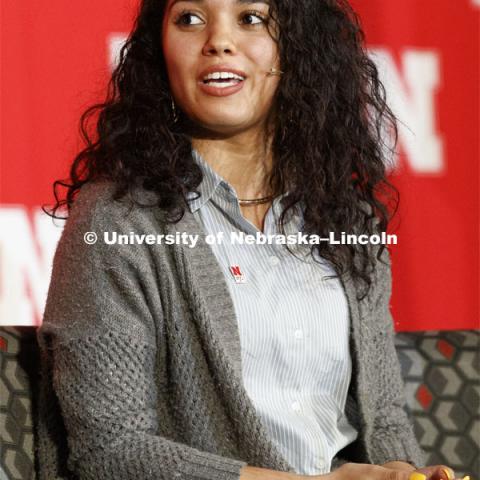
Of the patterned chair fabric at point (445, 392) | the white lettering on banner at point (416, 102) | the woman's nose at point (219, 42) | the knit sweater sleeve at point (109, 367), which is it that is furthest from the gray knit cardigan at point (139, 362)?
the white lettering on banner at point (416, 102)

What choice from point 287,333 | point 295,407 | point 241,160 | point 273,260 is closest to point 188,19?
point 241,160

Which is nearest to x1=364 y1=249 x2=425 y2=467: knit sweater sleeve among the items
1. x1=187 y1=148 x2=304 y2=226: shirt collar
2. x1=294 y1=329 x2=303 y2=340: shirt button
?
x1=294 y1=329 x2=303 y2=340: shirt button

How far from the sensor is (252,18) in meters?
1.64

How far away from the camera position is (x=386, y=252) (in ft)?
6.19

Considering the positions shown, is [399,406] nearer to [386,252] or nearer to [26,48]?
[386,252]

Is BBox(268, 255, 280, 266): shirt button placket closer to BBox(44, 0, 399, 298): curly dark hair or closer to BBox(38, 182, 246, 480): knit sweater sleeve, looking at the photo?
BBox(44, 0, 399, 298): curly dark hair

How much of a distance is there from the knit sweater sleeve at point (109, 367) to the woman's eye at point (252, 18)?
37 centimetres

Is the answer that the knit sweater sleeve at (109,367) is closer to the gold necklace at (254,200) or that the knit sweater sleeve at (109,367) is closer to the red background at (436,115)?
the gold necklace at (254,200)

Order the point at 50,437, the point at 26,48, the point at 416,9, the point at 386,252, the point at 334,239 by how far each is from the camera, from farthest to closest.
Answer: the point at 416,9 → the point at 26,48 → the point at 386,252 → the point at 334,239 → the point at 50,437

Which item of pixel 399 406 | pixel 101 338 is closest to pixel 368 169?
pixel 399 406

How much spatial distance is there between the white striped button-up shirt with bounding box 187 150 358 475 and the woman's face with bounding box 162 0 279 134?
0.30 ft

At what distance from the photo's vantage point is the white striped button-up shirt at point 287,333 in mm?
1595

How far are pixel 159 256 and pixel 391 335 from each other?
1.59 ft

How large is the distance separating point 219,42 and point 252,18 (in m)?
0.08
